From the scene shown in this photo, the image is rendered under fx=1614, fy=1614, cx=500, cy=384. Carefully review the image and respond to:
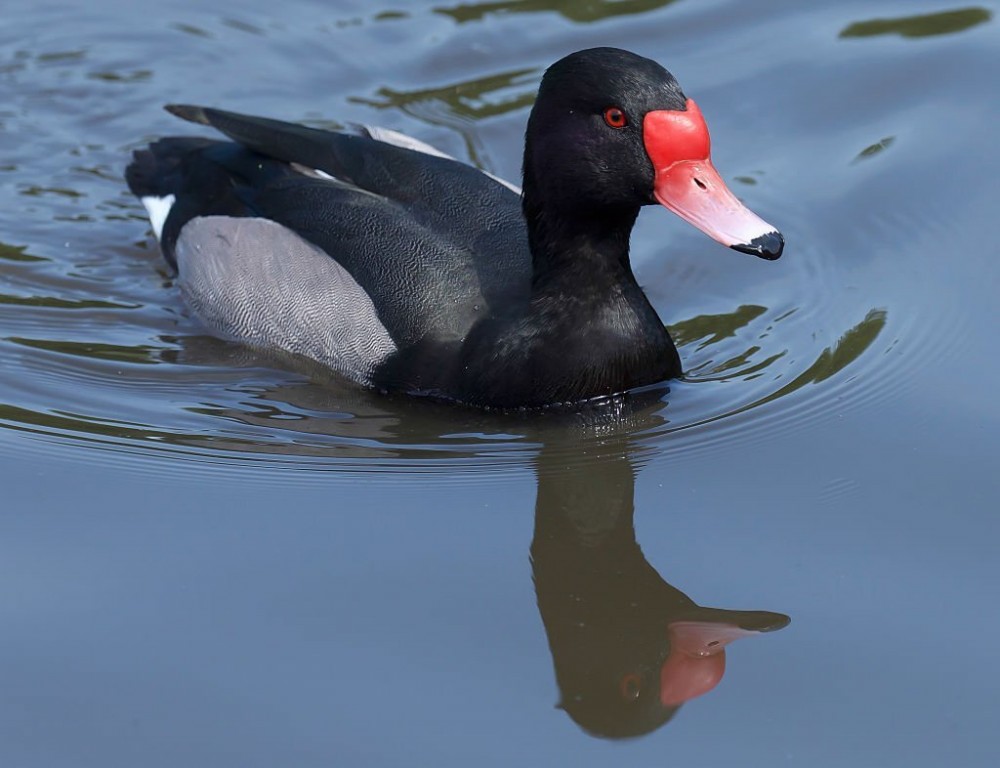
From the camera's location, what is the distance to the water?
430 cm

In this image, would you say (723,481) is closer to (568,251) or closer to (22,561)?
(568,251)

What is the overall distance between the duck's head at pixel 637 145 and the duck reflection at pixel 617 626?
1.07 meters

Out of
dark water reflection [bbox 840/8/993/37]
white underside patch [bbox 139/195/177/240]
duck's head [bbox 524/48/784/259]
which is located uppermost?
dark water reflection [bbox 840/8/993/37]

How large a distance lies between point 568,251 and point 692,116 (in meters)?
0.76

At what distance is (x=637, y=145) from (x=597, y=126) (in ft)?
0.57

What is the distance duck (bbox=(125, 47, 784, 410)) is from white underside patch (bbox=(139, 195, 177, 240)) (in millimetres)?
253

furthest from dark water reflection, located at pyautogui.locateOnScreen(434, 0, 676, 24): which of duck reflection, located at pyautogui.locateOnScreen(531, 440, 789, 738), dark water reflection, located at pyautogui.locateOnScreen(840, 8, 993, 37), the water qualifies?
duck reflection, located at pyautogui.locateOnScreen(531, 440, 789, 738)

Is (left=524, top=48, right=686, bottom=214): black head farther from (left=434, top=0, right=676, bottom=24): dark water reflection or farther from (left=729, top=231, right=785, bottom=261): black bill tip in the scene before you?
(left=434, top=0, right=676, bottom=24): dark water reflection

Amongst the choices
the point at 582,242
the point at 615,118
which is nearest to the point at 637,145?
the point at 615,118

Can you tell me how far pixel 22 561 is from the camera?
495 cm

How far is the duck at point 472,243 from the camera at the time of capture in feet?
18.8

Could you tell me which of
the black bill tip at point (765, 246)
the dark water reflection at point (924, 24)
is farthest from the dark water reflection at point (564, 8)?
the black bill tip at point (765, 246)

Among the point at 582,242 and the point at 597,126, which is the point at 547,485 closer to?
the point at 582,242

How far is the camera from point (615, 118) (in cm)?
575
